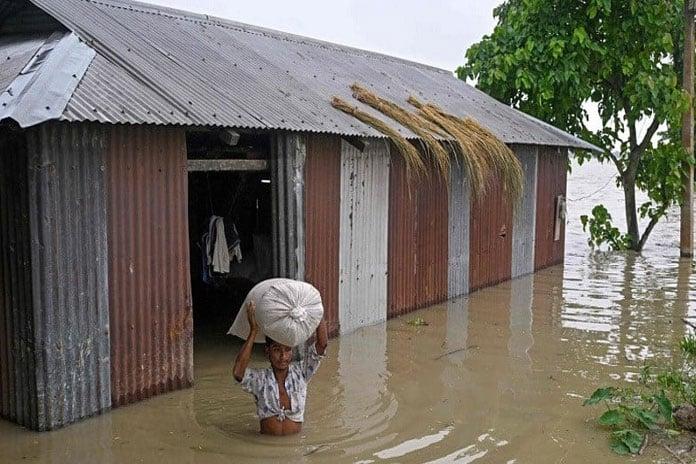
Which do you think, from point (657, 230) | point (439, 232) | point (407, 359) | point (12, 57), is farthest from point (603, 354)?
point (657, 230)

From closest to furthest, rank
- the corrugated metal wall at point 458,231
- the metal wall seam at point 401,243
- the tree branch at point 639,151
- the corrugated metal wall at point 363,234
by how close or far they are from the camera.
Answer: the corrugated metal wall at point 363,234
the metal wall seam at point 401,243
the corrugated metal wall at point 458,231
the tree branch at point 639,151

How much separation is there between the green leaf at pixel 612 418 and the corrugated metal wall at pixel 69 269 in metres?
3.92

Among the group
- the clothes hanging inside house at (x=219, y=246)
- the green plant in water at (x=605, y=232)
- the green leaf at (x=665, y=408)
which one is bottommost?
the green leaf at (x=665, y=408)

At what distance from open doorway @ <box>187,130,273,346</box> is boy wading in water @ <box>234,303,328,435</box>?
2.62 m

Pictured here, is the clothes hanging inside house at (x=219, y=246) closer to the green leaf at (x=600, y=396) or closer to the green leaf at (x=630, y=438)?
the green leaf at (x=600, y=396)

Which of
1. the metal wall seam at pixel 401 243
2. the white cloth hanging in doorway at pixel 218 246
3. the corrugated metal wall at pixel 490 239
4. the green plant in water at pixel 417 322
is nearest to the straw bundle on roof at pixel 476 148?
the corrugated metal wall at pixel 490 239

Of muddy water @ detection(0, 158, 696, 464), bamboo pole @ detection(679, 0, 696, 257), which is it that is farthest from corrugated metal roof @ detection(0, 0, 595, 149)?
bamboo pole @ detection(679, 0, 696, 257)

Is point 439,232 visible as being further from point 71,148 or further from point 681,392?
point 71,148

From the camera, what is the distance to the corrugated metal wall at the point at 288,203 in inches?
295

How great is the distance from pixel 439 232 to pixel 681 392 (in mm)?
4883

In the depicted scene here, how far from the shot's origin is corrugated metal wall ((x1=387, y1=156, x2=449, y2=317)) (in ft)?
31.9

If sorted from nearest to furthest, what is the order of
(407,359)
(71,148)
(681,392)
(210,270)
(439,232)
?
(71,148), (681,392), (407,359), (210,270), (439,232)

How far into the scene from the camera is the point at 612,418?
577 centimetres

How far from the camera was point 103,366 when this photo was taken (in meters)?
5.90
